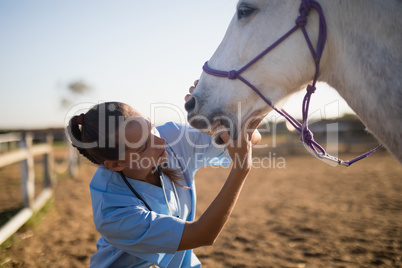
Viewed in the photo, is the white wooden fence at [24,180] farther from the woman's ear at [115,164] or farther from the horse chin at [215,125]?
the horse chin at [215,125]

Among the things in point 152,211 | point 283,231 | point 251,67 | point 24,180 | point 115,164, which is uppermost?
point 251,67

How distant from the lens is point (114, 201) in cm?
147

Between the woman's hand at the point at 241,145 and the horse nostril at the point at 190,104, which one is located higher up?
the horse nostril at the point at 190,104

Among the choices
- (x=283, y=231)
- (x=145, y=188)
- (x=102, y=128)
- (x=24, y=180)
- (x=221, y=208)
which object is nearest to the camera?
(x=221, y=208)

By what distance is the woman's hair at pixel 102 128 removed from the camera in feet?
5.05

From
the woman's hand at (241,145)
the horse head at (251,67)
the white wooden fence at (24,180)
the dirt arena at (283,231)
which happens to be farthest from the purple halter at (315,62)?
the white wooden fence at (24,180)

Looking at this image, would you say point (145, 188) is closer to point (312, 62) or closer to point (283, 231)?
point (312, 62)

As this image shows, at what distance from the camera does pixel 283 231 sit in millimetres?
3879

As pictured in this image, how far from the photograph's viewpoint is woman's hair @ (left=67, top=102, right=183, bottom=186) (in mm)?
1539

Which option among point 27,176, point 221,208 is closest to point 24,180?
point 27,176

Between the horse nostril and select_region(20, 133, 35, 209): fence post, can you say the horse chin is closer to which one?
the horse nostril

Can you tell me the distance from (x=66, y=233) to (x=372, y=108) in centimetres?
414

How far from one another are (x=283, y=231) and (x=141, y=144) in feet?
9.93

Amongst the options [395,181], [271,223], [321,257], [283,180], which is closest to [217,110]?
[321,257]
